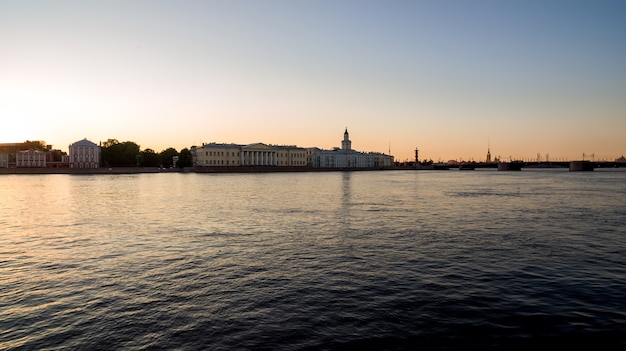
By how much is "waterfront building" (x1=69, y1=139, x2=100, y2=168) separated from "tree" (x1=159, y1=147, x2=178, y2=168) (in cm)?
2482

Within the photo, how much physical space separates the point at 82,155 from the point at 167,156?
3035 cm

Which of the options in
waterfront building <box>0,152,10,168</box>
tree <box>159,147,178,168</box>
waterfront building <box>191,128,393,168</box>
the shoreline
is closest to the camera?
the shoreline

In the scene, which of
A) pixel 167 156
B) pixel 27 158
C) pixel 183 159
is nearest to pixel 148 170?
pixel 183 159

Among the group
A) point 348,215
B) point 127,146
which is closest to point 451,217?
point 348,215

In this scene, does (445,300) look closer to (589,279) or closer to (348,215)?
(589,279)

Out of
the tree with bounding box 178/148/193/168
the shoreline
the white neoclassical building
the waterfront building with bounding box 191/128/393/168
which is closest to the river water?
the shoreline

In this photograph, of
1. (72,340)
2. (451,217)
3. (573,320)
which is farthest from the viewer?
(451,217)

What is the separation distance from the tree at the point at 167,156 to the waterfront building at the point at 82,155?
24825mm

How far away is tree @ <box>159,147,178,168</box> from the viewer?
530 ft

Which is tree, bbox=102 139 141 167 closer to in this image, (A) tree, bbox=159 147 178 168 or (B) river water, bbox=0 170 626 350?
(A) tree, bbox=159 147 178 168

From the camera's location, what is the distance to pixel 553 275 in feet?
36.5

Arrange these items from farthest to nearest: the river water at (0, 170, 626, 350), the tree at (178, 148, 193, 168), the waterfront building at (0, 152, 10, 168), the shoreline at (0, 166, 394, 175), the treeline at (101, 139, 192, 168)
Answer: the tree at (178, 148, 193, 168), the waterfront building at (0, 152, 10, 168), the treeline at (101, 139, 192, 168), the shoreline at (0, 166, 394, 175), the river water at (0, 170, 626, 350)

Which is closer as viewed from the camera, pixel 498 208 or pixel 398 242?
pixel 398 242

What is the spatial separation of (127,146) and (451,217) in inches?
5543
